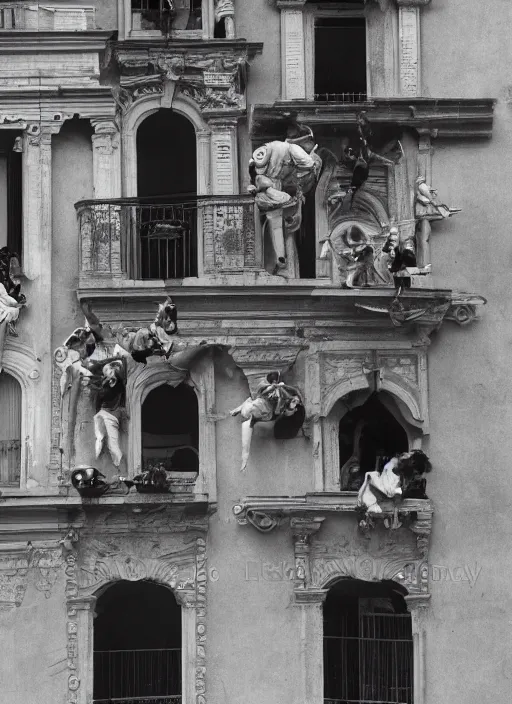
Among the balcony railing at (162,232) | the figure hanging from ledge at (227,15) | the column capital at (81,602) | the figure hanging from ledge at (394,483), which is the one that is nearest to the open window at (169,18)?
the figure hanging from ledge at (227,15)

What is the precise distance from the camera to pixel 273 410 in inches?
1423

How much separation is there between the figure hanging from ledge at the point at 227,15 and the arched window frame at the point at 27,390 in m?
5.10

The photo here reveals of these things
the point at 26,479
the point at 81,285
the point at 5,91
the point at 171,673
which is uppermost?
the point at 5,91

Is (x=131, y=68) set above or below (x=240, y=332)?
above

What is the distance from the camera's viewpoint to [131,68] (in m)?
37.3

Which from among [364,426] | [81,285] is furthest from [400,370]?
[81,285]

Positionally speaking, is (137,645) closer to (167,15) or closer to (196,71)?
(196,71)

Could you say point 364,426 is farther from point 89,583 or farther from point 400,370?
point 89,583

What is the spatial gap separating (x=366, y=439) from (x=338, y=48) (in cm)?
541

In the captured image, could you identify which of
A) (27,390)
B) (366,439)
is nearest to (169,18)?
(27,390)

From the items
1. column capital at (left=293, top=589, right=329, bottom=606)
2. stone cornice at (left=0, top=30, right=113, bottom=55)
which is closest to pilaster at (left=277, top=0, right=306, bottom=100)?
stone cornice at (left=0, top=30, right=113, bottom=55)

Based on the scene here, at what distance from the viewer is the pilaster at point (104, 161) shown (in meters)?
37.1

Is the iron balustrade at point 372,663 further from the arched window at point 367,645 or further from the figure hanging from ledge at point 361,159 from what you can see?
the figure hanging from ledge at point 361,159

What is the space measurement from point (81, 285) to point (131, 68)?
315 centimetres
